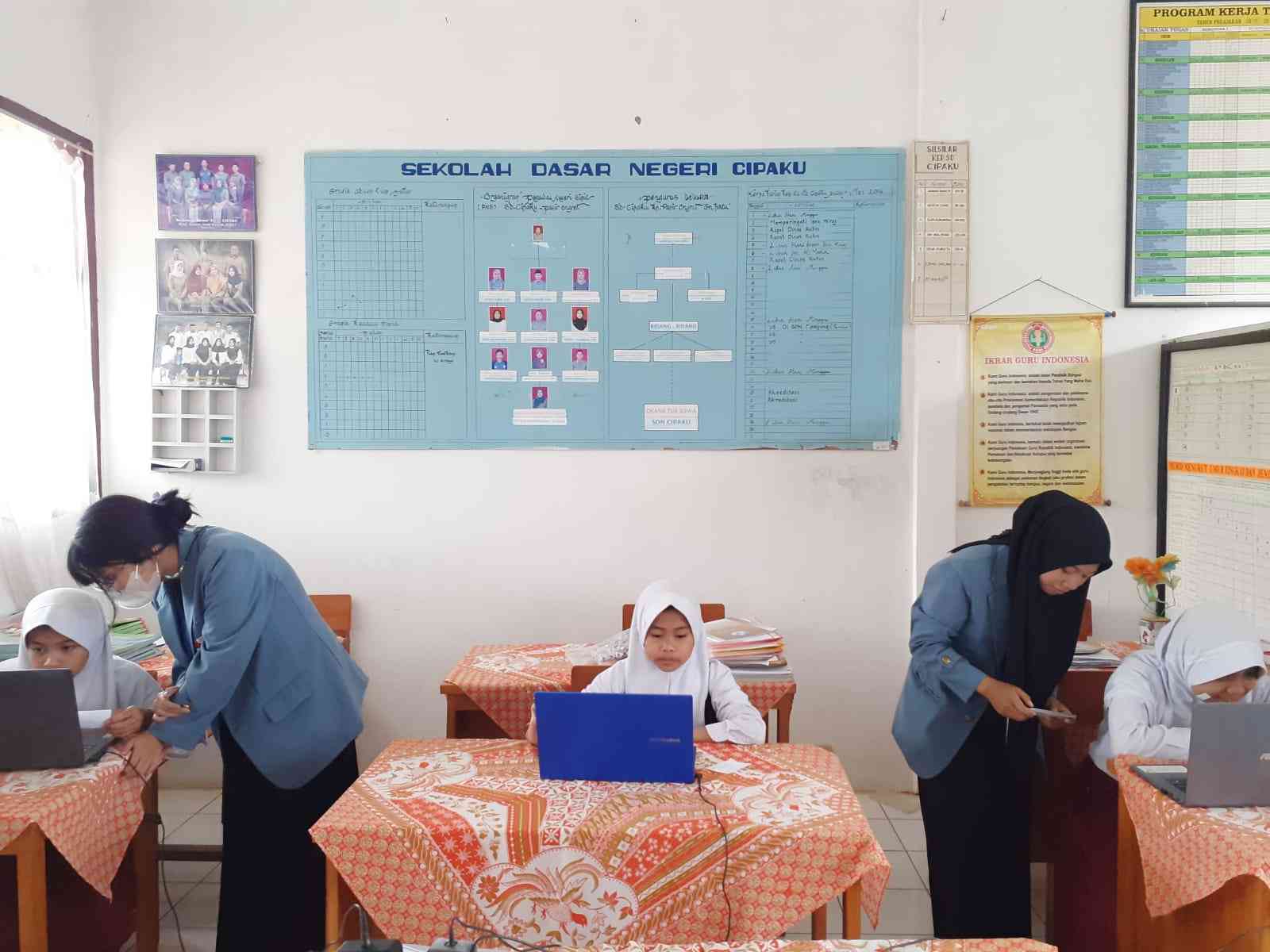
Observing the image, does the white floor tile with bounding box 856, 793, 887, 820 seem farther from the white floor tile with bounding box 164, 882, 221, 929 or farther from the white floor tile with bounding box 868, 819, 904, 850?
the white floor tile with bounding box 164, 882, 221, 929

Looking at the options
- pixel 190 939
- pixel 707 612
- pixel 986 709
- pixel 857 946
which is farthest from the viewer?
pixel 707 612

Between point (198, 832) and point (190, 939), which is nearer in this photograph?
point (190, 939)

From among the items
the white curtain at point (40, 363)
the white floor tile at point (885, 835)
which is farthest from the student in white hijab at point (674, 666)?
the white curtain at point (40, 363)

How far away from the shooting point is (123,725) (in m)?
2.09

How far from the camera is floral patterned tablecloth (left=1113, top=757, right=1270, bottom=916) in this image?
1634 mm

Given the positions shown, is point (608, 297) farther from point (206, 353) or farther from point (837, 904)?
point (837, 904)

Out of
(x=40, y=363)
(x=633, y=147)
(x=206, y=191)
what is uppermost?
(x=633, y=147)

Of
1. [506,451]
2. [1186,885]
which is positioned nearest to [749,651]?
[506,451]

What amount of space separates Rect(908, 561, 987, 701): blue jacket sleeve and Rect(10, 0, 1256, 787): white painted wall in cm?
118

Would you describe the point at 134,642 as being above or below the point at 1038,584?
below

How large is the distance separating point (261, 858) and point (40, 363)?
2.06 meters

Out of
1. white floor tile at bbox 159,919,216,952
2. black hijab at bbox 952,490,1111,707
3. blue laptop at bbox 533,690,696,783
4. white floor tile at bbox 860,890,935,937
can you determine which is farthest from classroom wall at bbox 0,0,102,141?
white floor tile at bbox 860,890,935,937

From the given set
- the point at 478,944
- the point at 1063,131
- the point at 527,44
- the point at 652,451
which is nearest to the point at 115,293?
the point at 527,44

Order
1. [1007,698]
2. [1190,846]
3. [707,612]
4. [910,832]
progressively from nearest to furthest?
[1190,846] < [1007,698] < [910,832] < [707,612]
